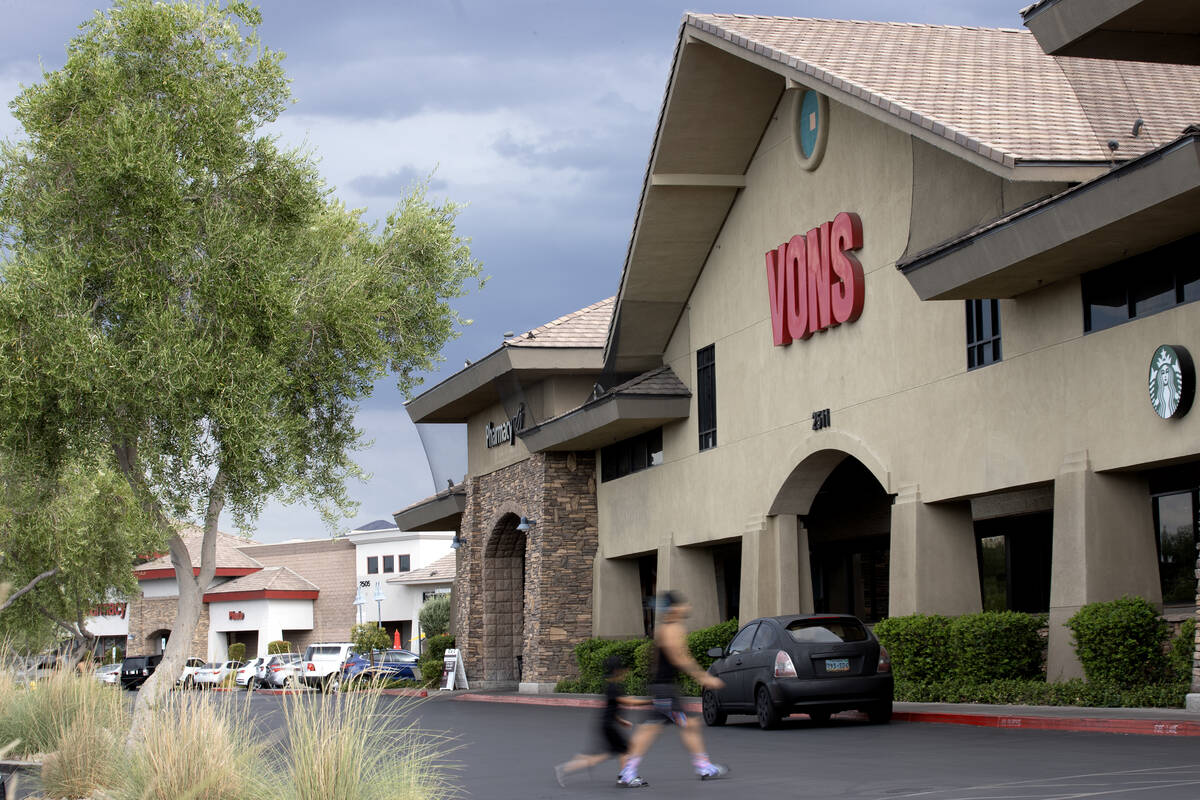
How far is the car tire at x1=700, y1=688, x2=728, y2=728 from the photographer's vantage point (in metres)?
19.4

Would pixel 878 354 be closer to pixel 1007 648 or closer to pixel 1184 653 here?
pixel 1007 648

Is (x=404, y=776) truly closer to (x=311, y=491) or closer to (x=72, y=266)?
(x=72, y=266)

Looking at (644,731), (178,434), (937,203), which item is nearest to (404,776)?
(644,731)

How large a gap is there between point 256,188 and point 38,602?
2735 cm

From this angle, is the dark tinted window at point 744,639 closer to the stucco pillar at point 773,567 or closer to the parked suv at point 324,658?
the stucco pillar at point 773,567

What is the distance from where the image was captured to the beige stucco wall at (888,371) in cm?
1798

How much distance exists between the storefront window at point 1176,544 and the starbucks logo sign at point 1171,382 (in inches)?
133

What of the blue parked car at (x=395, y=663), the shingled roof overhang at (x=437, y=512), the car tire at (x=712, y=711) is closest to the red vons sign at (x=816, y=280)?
the car tire at (x=712, y=711)

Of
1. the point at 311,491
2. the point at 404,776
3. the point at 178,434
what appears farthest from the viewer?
the point at 311,491

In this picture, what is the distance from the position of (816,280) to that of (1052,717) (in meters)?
10.6

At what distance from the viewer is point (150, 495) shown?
60.3 ft

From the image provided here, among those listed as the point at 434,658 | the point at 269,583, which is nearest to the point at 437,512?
the point at 434,658

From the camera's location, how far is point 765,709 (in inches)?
706

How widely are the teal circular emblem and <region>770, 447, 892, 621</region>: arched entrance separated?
19.4 feet
